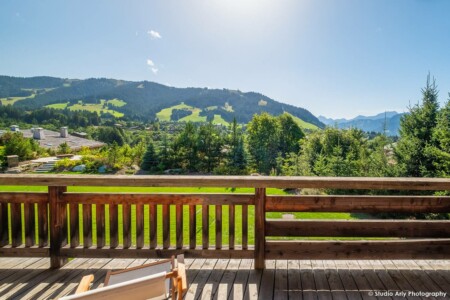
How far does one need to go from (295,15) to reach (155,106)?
126197mm

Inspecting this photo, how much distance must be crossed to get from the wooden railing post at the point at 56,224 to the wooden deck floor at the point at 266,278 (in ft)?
0.41

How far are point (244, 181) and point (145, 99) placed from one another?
141 metres

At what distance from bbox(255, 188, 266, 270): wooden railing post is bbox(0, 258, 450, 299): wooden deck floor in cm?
12

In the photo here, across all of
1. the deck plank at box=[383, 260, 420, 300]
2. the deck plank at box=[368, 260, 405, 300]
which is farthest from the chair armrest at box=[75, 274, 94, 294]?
the deck plank at box=[383, 260, 420, 300]

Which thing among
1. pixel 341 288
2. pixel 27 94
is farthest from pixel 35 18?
pixel 27 94

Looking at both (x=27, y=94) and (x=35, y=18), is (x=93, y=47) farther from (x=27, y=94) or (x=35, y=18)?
(x=27, y=94)

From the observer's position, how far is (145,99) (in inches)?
5305

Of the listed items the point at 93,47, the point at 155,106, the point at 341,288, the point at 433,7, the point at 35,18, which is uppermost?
the point at 155,106

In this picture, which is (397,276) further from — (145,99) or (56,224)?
(145,99)

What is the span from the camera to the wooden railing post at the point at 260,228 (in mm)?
2590

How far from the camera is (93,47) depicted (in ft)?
70.2

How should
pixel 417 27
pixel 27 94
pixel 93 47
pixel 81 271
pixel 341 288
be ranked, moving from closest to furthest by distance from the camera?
pixel 341 288
pixel 81 271
pixel 417 27
pixel 93 47
pixel 27 94

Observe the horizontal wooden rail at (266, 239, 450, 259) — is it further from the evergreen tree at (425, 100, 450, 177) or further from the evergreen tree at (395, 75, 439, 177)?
the evergreen tree at (395, 75, 439, 177)

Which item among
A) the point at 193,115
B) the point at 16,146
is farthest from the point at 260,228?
the point at 193,115
